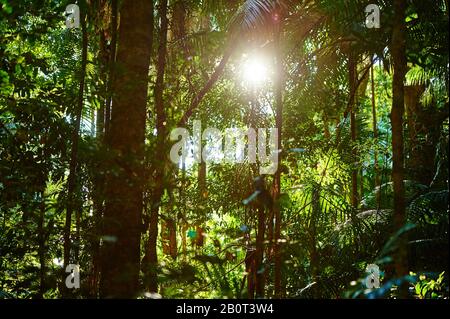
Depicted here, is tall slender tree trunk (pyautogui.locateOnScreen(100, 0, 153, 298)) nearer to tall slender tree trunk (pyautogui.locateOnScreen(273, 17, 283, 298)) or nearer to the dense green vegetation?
the dense green vegetation

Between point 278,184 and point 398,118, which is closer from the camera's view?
point 398,118

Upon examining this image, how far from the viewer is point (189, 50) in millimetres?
5465

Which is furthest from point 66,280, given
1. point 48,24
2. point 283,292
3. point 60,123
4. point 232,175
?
point 232,175

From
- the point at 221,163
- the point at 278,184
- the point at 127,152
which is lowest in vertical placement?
the point at 278,184

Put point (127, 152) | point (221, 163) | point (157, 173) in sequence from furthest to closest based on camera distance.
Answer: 1. point (221, 163)
2. point (157, 173)
3. point (127, 152)

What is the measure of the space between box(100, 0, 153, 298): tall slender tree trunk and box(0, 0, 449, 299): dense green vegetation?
10 millimetres

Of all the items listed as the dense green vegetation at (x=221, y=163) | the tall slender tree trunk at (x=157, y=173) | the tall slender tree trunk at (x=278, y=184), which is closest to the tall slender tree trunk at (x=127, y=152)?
the dense green vegetation at (x=221, y=163)

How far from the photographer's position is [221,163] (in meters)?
6.37

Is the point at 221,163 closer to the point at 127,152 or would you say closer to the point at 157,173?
the point at 157,173

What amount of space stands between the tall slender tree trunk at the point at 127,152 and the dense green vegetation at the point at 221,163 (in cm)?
1

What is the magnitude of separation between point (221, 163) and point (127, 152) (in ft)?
12.2

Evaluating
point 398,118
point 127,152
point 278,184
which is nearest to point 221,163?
point 278,184
